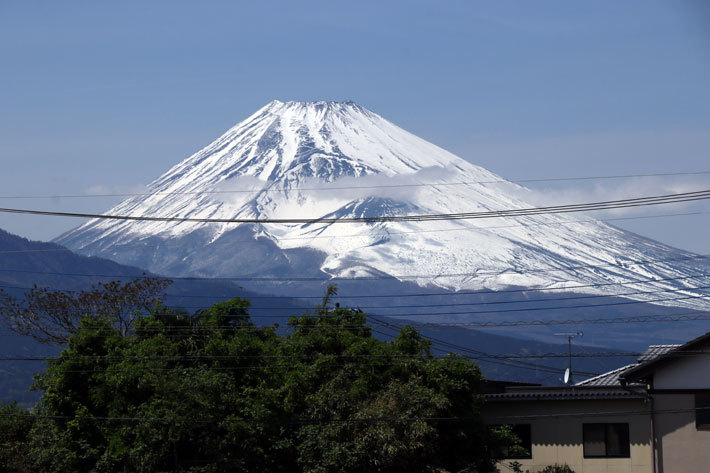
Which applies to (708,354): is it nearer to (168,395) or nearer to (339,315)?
(339,315)

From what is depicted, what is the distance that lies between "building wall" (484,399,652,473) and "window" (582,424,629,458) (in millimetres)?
168

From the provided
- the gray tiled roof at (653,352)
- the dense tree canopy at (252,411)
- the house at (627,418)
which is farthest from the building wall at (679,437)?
the dense tree canopy at (252,411)

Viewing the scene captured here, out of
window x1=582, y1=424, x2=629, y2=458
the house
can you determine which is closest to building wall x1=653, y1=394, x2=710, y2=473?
the house


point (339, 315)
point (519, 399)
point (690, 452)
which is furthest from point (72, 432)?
point (690, 452)

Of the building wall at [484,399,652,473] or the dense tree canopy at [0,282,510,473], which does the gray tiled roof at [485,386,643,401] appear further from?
the dense tree canopy at [0,282,510,473]

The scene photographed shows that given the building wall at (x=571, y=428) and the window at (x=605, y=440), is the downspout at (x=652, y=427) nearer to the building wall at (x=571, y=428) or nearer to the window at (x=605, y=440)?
the building wall at (x=571, y=428)

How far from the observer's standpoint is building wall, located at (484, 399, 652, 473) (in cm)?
3353

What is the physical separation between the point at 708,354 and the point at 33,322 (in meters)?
36.0

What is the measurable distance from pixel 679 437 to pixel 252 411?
13.7 meters

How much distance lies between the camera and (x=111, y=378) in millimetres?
33281

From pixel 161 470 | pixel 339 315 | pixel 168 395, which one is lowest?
pixel 161 470

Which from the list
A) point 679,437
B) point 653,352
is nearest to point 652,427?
point 679,437

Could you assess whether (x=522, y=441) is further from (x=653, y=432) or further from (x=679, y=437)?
(x=679, y=437)

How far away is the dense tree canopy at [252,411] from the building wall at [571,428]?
2236 millimetres
